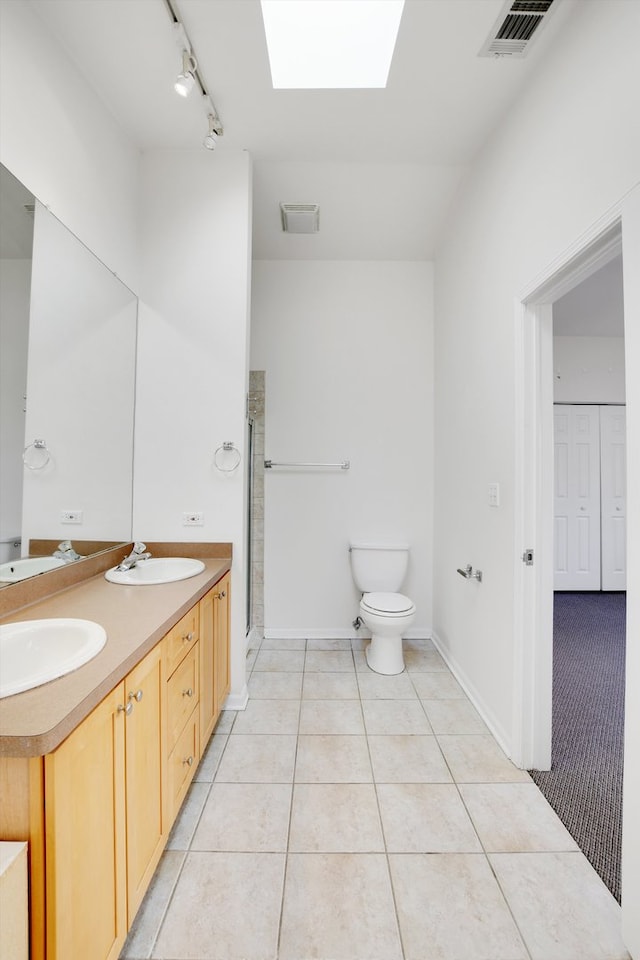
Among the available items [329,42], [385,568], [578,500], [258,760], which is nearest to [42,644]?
[258,760]

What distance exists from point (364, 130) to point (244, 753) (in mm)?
2987

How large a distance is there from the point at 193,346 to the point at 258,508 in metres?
1.27

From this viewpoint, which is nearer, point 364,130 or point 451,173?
point 364,130

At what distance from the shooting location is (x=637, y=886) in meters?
1.01

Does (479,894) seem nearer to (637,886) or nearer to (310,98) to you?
(637,886)

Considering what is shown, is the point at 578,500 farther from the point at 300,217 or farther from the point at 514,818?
the point at 300,217

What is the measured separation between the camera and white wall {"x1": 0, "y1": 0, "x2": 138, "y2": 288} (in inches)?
53.3

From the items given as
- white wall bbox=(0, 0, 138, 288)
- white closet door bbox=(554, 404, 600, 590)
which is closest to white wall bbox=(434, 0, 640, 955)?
white wall bbox=(0, 0, 138, 288)

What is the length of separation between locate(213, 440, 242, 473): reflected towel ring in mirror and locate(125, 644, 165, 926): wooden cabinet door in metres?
1.06

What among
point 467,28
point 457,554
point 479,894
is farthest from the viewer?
point 457,554

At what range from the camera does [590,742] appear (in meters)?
1.85

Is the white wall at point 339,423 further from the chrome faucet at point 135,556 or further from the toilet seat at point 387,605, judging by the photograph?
the chrome faucet at point 135,556

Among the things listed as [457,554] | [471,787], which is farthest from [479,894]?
[457,554]

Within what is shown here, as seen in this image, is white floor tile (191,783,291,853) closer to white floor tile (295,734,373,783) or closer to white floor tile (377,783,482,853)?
white floor tile (295,734,373,783)
